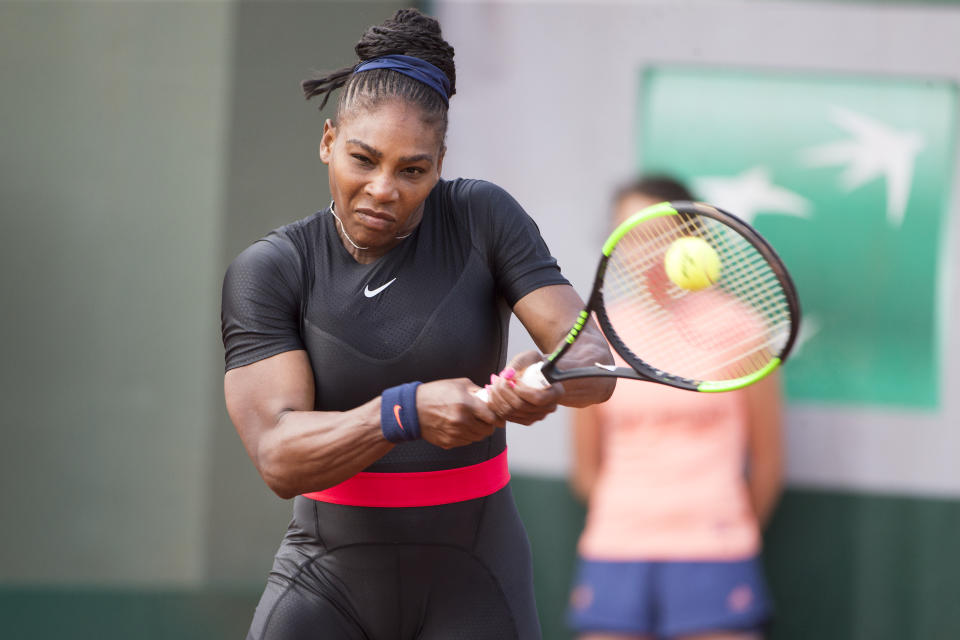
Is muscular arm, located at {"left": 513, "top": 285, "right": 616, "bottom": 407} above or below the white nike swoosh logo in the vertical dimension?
below

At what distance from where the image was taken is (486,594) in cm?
234

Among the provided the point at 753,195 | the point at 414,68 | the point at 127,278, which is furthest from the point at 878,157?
the point at 127,278

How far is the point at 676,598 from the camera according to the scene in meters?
3.88

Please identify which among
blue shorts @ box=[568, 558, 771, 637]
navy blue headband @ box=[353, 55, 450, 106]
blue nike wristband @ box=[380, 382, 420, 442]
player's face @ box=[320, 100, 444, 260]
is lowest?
blue shorts @ box=[568, 558, 771, 637]

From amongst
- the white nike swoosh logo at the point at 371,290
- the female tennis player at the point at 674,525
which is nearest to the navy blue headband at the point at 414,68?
the white nike swoosh logo at the point at 371,290

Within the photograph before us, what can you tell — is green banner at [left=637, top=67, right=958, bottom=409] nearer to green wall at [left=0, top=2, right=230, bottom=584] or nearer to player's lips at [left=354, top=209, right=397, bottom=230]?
green wall at [left=0, top=2, right=230, bottom=584]

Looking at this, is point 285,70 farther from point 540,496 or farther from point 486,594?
point 486,594

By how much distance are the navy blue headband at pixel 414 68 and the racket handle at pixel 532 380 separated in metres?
0.61

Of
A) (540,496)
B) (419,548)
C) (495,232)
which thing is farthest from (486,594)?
(540,496)

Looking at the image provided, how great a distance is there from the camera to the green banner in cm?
436

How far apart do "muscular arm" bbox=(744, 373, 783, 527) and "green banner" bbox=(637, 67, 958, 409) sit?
244mm

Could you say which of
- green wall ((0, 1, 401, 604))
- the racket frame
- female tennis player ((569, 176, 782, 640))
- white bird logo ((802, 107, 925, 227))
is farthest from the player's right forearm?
white bird logo ((802, 107, 925, 227))

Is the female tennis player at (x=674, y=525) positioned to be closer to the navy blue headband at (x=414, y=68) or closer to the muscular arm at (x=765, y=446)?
the muscular arm at (x=765, y=446)

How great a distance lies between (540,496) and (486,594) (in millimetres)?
2213
